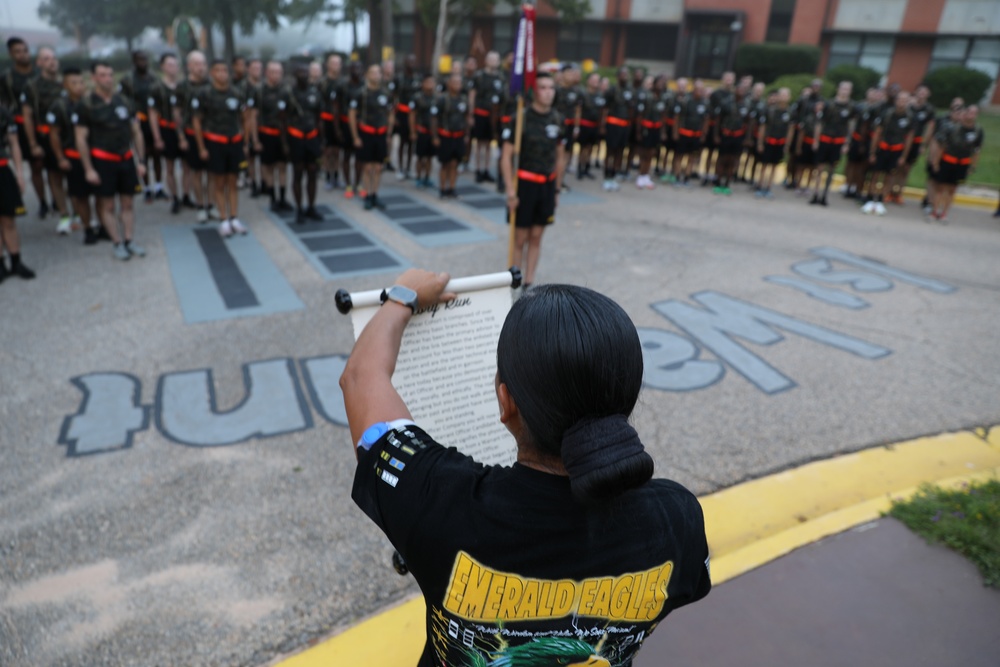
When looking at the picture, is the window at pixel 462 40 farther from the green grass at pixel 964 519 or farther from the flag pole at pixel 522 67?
the green grass at pixel 964 519

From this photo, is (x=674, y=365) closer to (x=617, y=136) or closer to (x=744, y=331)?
(x=744, y=331)

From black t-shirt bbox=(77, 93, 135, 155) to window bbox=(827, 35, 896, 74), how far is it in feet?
104

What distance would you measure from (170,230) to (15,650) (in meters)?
7.13

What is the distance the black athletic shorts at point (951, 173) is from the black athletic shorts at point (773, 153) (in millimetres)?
2612

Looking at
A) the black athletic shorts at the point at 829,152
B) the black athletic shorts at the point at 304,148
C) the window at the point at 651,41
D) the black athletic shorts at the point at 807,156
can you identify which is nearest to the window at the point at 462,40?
the window at the point at 651,41

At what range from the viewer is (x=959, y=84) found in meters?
25.7

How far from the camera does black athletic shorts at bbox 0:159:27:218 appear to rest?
6.51 meters

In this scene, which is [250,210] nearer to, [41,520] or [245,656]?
[41,520]

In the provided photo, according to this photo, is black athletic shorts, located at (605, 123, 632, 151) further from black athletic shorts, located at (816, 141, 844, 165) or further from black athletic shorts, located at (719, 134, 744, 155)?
black athletic shorts, located at (816, 141, 844, 165)

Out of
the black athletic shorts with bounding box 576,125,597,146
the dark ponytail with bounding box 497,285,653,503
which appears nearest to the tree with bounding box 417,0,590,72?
the black athletic shorts with bounding box 576,125,597,146

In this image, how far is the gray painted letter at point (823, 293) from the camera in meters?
7.34

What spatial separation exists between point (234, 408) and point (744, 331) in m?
4.64

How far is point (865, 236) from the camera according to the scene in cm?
1045

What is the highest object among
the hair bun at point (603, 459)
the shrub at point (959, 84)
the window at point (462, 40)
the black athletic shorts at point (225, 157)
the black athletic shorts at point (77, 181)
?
the window at point (462, 40)
